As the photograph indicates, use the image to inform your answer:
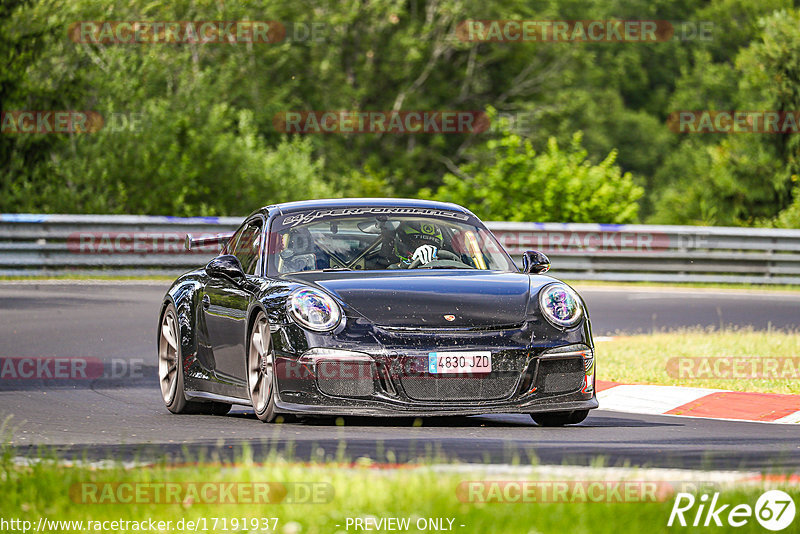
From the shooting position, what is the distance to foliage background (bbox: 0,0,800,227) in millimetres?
29125

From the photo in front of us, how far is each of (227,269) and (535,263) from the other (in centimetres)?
196

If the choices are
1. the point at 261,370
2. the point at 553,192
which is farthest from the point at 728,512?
the point at 553,192

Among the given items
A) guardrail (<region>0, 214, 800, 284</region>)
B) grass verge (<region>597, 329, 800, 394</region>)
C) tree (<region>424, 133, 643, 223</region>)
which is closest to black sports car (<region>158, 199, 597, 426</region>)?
grass verge (<region>597, 329, 800, 394</region>)

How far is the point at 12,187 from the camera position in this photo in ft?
90.4

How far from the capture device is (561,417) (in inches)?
369

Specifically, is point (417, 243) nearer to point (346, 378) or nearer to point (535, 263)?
point (535, 263)

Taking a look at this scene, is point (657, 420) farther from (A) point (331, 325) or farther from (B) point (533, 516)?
(B) point (533, 516)

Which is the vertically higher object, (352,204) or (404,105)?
(404,105)

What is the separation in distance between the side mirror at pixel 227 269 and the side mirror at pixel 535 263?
5.85ft

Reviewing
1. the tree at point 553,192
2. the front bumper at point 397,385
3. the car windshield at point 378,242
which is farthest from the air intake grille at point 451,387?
the tree at point 553,192

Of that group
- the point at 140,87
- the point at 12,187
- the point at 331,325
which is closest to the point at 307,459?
the point at 331,325

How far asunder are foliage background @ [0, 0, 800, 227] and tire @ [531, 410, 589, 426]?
19.7 meters

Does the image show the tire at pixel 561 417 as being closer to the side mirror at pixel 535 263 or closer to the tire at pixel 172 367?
the side mirror at pixel 535 263

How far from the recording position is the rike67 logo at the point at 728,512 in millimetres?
5380
